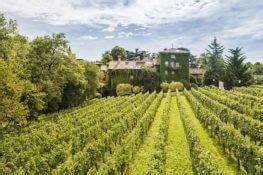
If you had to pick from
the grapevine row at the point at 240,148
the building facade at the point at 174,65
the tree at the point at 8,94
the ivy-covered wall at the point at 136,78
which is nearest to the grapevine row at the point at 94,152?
the grapevine row at the point at 240,148

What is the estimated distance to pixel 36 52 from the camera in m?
42.2

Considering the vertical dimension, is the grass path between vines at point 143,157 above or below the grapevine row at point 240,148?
below

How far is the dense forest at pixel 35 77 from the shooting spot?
88.2 feet

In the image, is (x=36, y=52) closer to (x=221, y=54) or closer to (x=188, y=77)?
(x=188, y=77)

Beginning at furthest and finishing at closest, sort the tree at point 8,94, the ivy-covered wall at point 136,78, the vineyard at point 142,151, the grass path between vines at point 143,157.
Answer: the ivy-covered wall at point 136,78 < the tree at point 8,94 < the grass path between vines at point 143,157 < the vineyard at point 142,151

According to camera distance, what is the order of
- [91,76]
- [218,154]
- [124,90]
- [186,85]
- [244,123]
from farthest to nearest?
[186,85], [124,90], [91,76], [244,123], [218,154]

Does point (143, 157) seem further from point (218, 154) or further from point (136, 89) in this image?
point (136, 89)

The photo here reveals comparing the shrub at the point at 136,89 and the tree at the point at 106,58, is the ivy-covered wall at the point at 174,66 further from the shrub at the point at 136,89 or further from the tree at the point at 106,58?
the tree at the point at 106,58

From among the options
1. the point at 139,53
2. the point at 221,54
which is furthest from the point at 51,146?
the point at 139,53

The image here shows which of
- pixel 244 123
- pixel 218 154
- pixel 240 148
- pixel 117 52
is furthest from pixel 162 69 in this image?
pixel 240 148

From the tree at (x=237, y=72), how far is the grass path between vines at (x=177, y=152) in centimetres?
4525

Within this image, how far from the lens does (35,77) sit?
39.8m

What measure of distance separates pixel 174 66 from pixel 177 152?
57384mm

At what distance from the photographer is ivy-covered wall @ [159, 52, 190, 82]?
247 ft
